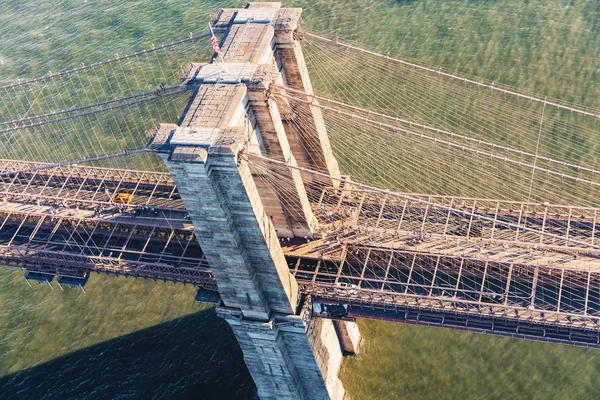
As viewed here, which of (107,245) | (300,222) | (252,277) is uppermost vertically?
(252,277)

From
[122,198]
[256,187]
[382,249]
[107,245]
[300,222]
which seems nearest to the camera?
[256,187]

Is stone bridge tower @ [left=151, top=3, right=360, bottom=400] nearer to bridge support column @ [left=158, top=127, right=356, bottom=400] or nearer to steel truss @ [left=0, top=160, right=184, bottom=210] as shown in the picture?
bridge support column @ [left=158, top=127, right=356, bottom=400]

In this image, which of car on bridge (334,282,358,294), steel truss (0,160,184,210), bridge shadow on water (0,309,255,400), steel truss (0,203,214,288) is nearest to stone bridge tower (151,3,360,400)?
car on bridge (334,282,358,294)

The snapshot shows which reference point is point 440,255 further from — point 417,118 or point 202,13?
point 202,13

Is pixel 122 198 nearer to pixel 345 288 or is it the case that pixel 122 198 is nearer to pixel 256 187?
pixel 256 187

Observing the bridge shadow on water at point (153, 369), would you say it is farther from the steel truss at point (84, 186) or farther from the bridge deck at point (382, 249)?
the steel truss at point (84, 186)

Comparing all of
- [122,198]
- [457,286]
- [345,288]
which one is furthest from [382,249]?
[122,198]

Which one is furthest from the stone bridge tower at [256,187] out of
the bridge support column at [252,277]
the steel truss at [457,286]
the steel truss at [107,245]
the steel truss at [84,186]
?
the steel truss at [84,186]
